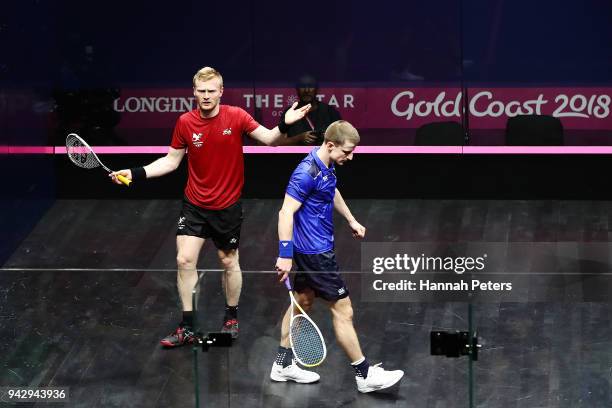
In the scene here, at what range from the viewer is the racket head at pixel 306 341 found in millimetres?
9438

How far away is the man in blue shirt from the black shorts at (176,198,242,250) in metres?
0.80

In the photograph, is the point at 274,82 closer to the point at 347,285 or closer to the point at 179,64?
the point at 179,64

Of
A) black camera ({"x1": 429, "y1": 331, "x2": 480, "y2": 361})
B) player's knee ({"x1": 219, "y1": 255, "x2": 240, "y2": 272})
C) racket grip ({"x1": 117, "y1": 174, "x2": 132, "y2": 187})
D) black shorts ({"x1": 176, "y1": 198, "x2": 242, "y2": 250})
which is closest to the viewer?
black camera ({"x1": 429, "y1": 331, "x2": 480, "y2": 361})

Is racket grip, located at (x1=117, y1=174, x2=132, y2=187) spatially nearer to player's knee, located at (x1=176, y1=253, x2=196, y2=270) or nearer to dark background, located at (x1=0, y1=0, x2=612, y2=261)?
player's knee, located at (x1=176, y1=253, x2=196, y2=270)

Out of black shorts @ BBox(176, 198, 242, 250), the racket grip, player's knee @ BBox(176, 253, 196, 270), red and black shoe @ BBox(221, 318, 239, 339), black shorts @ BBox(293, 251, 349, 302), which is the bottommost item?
red and black shoe @ BBox(221, 318, 239, 339)

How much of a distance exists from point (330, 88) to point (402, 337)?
3.62 meters

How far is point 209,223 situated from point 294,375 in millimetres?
1345

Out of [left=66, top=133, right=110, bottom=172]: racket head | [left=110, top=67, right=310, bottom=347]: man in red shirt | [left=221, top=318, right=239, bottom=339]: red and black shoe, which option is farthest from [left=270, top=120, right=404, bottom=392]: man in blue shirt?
[left=66, top=133, right=110, bottom=172]: racket head

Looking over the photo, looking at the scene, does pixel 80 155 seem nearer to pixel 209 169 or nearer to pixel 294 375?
pixel 209 169

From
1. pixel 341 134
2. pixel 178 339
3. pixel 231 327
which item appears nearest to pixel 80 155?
pixel 178 339

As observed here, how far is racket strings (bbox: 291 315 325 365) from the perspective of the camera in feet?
31.0

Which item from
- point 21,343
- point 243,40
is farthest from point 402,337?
point 243,40

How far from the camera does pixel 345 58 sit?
43.1ft

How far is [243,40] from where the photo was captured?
13156mm
